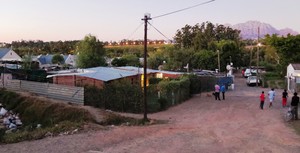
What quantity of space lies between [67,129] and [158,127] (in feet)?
16.2

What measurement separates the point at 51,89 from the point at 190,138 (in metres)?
17.0

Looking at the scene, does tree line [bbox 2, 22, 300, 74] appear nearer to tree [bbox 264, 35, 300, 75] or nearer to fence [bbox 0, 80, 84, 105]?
tree [bbox 264, 35, 300, 75]

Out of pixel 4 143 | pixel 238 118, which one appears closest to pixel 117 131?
pixel 4 143

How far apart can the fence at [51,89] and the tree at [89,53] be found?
29288 mm

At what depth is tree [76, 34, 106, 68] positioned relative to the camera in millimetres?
67519

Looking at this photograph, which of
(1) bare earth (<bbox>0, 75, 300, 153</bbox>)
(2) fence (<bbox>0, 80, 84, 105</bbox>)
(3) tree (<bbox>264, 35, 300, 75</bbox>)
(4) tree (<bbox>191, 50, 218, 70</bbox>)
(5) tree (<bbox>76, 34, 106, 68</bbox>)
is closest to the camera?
(1) bare earth (<bbox>0, 75, 300, 153</bbox>)

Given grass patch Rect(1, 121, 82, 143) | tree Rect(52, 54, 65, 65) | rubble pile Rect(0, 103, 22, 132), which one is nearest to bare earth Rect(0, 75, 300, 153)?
grass patch Rect(1, 121, 82, 143)

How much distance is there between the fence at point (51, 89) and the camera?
93.1ft

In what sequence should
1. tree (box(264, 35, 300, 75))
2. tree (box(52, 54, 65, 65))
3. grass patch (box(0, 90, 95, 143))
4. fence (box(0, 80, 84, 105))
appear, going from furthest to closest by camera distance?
1. tree (box(52, 54, 65, 65))
2. tree (box(264, 35, 300, 75))
3. fence (box(0, 80, 84, 105))
4. grass patch (box(0, 90, 95, 143))

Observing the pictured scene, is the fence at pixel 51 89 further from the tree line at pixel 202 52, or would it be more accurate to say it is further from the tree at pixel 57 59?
the tree at pixel 57 59

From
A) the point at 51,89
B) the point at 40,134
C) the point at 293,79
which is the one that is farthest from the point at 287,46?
A: the point at 40,134

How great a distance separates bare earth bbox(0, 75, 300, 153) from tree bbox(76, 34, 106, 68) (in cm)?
4513

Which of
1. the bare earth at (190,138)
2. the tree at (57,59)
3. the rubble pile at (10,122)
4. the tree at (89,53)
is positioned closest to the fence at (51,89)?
the rubble pile at (10,122)

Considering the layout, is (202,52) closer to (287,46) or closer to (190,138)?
(287,46)
